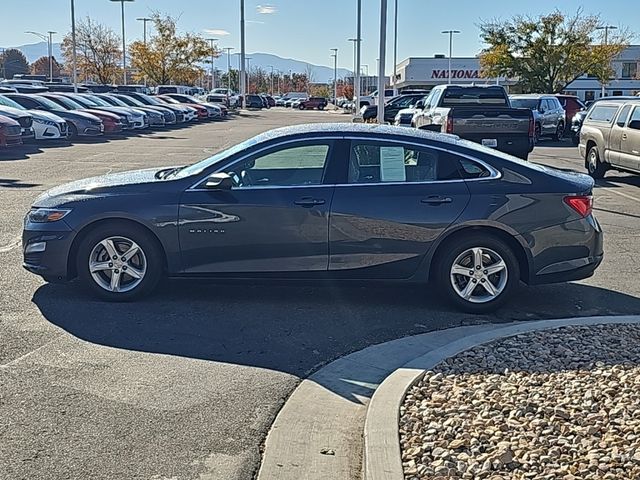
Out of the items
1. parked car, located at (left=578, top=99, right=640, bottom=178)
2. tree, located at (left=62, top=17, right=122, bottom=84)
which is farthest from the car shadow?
tree, located at (left=62, top=17, right=122, bottom=84)

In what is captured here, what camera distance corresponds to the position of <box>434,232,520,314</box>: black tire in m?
7.32

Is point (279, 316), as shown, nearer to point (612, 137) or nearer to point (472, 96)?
point (612, 137)

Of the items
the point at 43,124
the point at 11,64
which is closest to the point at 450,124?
the point at 43,124

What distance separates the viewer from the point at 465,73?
85062 mm

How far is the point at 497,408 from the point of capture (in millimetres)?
4766

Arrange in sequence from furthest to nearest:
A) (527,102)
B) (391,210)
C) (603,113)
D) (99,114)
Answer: (99,114) < (527,102) < (603,113) < (391,210)

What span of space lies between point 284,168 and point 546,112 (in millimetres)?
26583

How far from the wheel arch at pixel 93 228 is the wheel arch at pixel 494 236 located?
2334 mm

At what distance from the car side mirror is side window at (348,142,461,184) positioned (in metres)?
1.06

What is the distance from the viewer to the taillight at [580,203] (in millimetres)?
7387

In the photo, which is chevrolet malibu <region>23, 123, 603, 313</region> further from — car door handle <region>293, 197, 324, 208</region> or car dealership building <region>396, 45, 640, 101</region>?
car dealership building <region>396, 45, 640, 101</region>

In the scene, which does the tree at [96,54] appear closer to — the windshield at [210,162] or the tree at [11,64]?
the tree at [11,64]

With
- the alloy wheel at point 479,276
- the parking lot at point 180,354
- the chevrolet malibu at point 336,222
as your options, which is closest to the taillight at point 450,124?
the parking lot at point 180,354

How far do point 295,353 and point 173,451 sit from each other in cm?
183
